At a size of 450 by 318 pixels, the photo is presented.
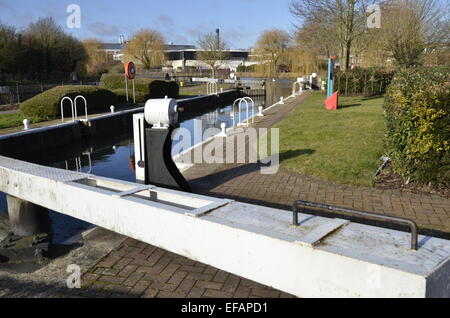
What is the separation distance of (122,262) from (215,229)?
4.06 ft

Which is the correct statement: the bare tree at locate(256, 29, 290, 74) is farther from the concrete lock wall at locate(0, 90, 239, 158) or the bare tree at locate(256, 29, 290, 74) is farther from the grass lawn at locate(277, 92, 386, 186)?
the grass lawn at locate(277, 92, 386, 186)

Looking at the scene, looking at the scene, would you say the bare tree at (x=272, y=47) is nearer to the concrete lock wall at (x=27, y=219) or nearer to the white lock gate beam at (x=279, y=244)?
the concrete lock wall at (x=27, y=219)

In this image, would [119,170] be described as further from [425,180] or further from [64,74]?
[64,74]

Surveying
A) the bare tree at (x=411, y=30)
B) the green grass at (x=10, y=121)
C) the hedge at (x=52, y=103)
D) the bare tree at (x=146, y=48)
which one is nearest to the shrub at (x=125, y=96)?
the hedge at (x=52, y=103)

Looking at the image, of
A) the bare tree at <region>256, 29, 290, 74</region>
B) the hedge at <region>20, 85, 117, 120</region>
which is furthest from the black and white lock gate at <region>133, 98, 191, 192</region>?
the bare tree at <region>256, 29, 290, 74</region>

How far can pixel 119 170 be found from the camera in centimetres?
936

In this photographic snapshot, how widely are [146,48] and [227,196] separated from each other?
2552 inches

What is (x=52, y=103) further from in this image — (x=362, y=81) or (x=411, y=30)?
(x=411, y=30)

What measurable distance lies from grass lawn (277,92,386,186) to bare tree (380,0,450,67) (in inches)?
412

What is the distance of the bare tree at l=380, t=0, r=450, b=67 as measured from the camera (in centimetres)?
2320

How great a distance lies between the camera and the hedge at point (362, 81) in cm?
2223

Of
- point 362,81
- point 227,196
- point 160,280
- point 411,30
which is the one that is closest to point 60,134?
point 227,196

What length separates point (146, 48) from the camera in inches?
2623
